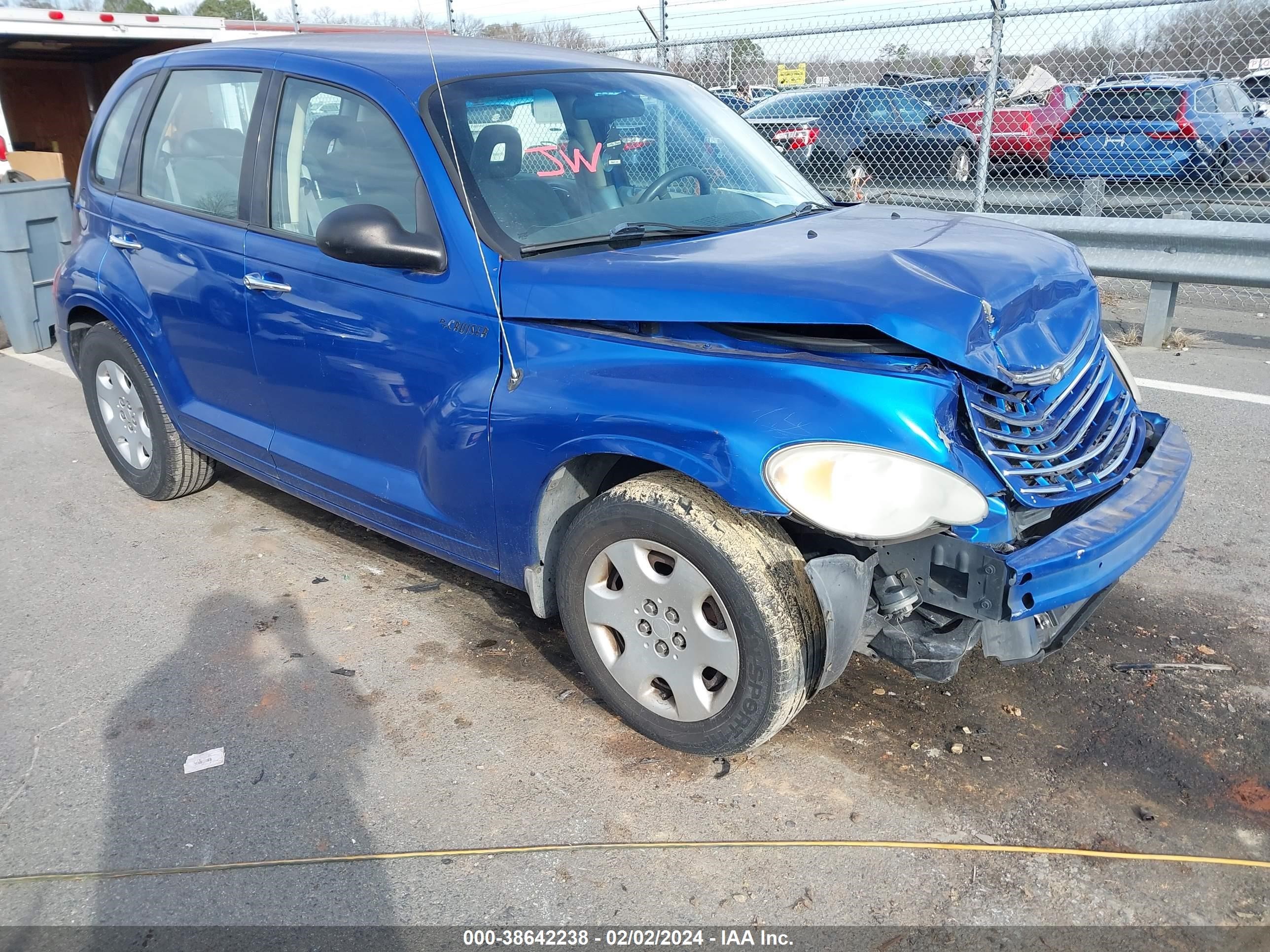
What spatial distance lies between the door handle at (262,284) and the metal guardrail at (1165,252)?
15.0 ft

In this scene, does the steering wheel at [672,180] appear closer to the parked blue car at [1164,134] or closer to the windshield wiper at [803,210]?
the windshield wiper at [803,210]

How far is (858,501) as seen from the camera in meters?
2.36

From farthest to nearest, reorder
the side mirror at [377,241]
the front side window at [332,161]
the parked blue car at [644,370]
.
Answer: the front side window at [332,161], the side mirror at [377,241], the parked blue car at [644,370]

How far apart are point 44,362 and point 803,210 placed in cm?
642

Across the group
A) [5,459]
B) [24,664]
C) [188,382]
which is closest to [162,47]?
[5,459]

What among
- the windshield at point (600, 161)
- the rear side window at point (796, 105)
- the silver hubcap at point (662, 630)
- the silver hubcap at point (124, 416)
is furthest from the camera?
the rear side window at point (796, 105)

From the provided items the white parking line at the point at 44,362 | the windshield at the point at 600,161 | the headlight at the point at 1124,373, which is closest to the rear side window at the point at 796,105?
the white parking line at the point at 44,362

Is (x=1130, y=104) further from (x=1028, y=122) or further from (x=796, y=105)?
(x=796, y=105)

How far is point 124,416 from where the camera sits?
4844 millimetres

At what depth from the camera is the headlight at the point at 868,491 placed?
7.64 feet

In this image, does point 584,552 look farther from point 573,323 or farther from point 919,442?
point 919,442

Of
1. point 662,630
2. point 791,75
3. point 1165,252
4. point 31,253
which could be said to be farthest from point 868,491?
point 791,75

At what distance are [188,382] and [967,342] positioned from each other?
10.4 feet

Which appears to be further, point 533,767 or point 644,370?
point 533,767
